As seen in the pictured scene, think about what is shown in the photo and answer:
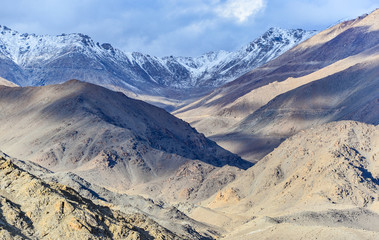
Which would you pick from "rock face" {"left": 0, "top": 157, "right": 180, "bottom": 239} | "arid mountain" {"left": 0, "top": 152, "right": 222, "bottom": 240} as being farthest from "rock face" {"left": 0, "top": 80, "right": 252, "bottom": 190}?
"rock face" {"left": 0, "top": 157, "right": 180, "bottom": 239}

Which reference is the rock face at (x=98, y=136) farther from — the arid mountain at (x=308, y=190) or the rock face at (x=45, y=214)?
the rock face at (x=45, y=214)

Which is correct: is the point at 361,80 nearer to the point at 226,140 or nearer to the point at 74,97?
the point at 226,140

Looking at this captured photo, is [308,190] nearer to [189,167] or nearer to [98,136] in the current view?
[189,167]

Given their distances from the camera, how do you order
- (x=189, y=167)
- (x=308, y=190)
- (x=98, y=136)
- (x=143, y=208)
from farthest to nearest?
(x=98, y=136) < (x=189, y=167) < (x=143, y=208) < (x=308, y=190)

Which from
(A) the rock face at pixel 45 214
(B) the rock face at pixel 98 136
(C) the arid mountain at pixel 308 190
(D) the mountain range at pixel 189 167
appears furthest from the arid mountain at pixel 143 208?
(A) the rock face at pixel 45 214

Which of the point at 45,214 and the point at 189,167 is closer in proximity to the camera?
the point at 45,214

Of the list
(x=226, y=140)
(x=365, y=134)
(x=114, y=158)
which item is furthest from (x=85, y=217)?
(x=226, y=140)

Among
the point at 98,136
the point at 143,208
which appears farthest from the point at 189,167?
the point at 143,208

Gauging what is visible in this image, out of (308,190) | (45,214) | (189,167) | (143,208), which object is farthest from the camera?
(189,167)
